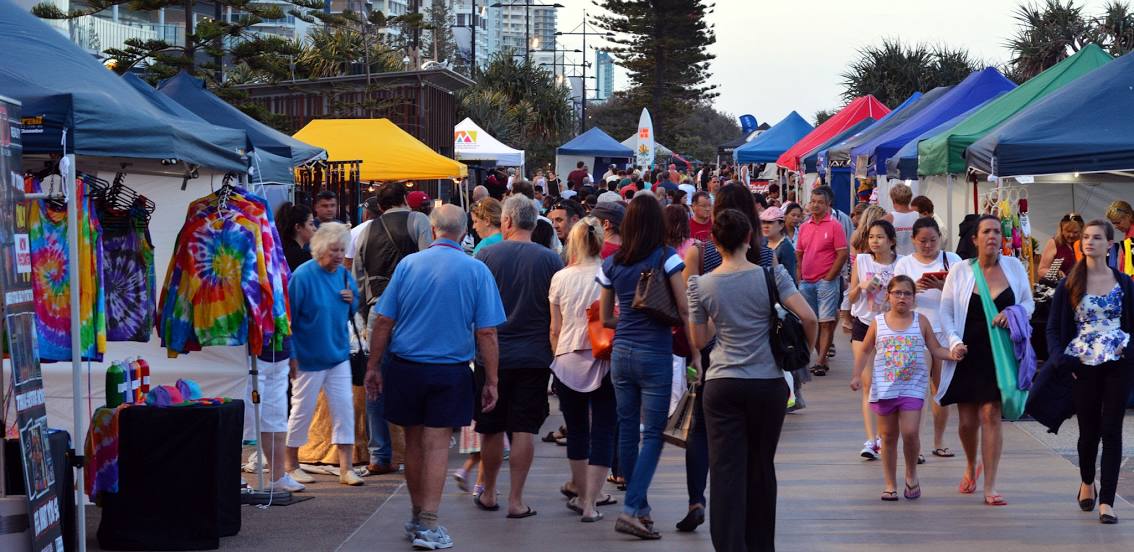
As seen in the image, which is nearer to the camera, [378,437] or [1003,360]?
[1003,360]

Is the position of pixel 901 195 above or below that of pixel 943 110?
below

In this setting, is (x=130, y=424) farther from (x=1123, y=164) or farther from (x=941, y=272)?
(x=1123, y=164)

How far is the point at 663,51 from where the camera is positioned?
218 feet

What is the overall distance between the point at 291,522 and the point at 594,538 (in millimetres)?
1735

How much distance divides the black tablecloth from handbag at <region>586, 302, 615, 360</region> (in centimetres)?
202

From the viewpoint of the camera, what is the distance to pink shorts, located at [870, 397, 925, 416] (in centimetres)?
804

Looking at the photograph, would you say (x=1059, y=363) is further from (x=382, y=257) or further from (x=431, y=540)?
(x=382, y=257)

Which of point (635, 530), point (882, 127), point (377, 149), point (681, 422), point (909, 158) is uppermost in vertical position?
point (882, 127)

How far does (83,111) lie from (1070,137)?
8160 millimetres

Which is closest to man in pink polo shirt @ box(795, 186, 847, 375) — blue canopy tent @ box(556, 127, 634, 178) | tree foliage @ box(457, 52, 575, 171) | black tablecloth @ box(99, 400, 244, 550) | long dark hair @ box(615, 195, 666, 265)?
long dark hair @ box(615, 195, 666, 265)

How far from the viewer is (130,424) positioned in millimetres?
6895

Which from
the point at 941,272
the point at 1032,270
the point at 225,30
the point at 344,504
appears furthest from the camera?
the point at 225,30

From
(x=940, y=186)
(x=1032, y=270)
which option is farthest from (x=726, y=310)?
(x=940, y=186)

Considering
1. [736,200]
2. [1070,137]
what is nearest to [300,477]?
[736,200]
